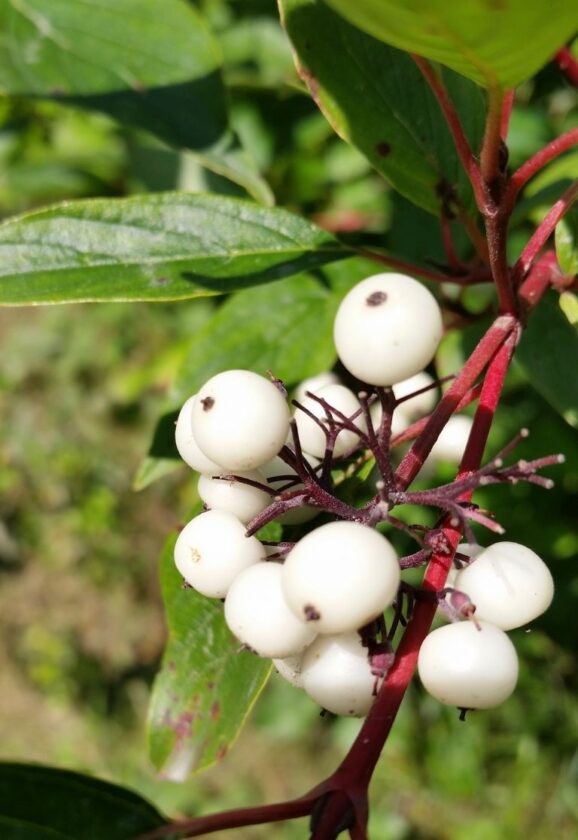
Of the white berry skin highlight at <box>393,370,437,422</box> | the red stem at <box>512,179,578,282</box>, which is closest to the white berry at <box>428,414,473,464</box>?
the white berry skin highlight at <box>393,370,437,422</box>

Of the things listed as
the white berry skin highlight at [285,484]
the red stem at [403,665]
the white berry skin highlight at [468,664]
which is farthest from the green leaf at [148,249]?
the white berry skin highlight at [468,664]

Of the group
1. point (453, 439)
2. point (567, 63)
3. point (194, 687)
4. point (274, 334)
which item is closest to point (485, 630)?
point (194, 687)

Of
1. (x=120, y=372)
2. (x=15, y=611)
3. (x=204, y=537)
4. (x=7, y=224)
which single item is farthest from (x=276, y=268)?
(x=15, y=611)

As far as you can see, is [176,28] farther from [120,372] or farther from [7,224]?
[120,372]

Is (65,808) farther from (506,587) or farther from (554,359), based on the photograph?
(554,359)

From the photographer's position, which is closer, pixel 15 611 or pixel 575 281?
pixel 575 281

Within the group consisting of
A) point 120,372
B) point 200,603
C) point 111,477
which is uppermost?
point 200,603
